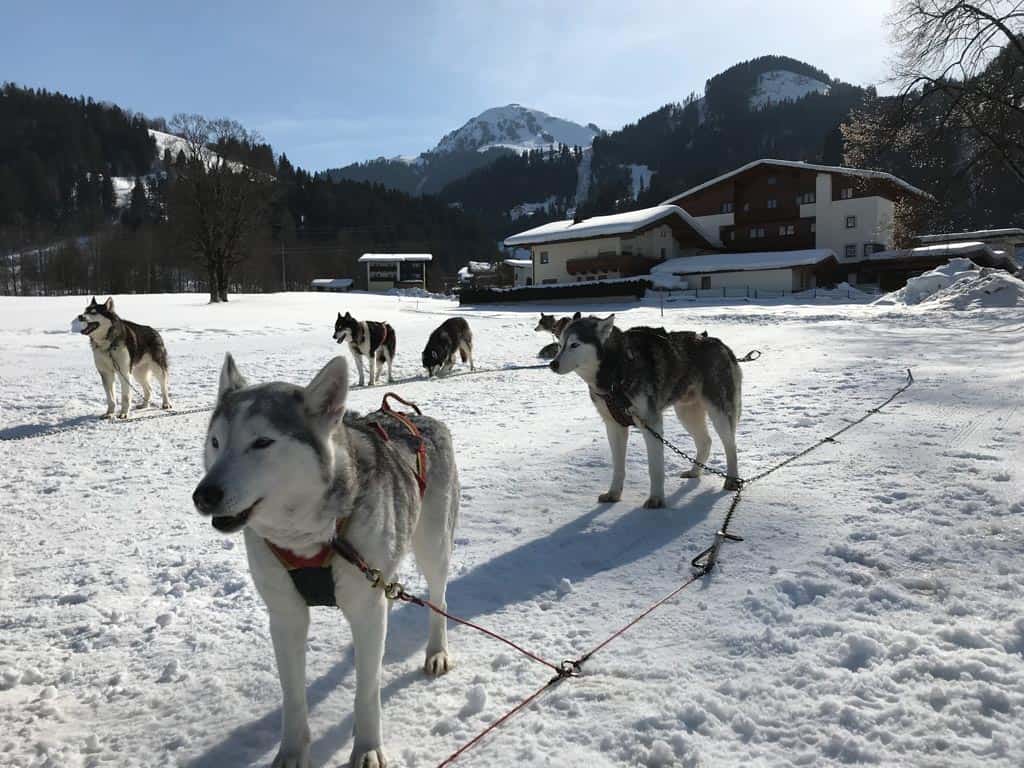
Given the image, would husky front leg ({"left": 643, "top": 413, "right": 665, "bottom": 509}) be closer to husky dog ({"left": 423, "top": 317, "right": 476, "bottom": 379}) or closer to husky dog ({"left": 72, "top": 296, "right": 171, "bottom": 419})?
husky dog ({"left": 72, "top": 296, "right": 171, "bottom": 419})

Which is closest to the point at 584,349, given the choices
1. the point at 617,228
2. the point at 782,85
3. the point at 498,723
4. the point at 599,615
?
the point at 599,615

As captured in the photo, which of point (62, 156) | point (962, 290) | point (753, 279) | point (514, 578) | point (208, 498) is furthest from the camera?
point (62, 156)

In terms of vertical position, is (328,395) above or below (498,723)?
above

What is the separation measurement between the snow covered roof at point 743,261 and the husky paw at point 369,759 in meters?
47.8

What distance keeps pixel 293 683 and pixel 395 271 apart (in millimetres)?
79145

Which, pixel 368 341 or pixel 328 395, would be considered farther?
pixel 368 341

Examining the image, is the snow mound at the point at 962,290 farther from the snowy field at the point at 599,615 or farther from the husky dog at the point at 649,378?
the husky dog at the point at 649,378

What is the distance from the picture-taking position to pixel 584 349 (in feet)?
16.4

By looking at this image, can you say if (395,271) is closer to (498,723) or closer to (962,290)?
(962,290)

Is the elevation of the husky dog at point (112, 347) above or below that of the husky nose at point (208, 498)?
above

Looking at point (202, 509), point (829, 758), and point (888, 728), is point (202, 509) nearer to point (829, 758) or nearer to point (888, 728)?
point (829, 758)

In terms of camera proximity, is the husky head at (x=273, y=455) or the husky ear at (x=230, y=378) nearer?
the husky head at (x=273, y=455)

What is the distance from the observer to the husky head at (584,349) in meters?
4.99

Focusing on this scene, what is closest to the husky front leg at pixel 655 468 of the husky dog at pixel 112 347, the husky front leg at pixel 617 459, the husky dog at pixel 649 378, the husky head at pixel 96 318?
the husky dog at pixel 649 378
